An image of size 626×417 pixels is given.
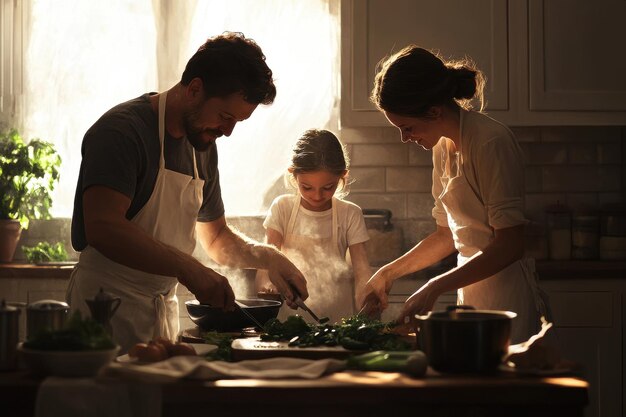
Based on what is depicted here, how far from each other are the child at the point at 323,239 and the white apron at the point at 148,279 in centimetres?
95

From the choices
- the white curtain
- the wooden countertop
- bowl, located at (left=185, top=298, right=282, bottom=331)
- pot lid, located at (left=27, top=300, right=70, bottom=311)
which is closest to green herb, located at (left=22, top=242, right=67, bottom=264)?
the wooden countertop

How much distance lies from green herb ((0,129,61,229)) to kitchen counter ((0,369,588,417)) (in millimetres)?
2614

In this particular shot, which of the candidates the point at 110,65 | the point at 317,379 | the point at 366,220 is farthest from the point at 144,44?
the point at 317,379

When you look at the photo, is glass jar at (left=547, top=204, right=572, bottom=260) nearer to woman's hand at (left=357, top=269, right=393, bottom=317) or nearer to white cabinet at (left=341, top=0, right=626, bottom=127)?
white cabinet at (left=341, top=0, right=626, bottom=127)

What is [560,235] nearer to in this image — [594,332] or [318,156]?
[594,332]

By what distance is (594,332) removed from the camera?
156 inches

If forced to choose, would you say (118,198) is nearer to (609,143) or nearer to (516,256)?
(516,256)

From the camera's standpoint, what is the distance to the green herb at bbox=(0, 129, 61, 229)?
4.22 meters

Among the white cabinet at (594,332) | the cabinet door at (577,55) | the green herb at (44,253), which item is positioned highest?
the cabinet door at (577,55)

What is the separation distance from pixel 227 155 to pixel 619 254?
2.04 m

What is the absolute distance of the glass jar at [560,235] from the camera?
4254mm

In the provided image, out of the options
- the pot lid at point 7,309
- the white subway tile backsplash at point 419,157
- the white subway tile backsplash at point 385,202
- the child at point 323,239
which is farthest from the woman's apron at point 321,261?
the pot lid at point 7,309

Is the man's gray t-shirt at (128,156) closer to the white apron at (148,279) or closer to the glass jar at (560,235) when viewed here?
the white apron at (148,279)

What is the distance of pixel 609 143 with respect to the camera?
4.56m
